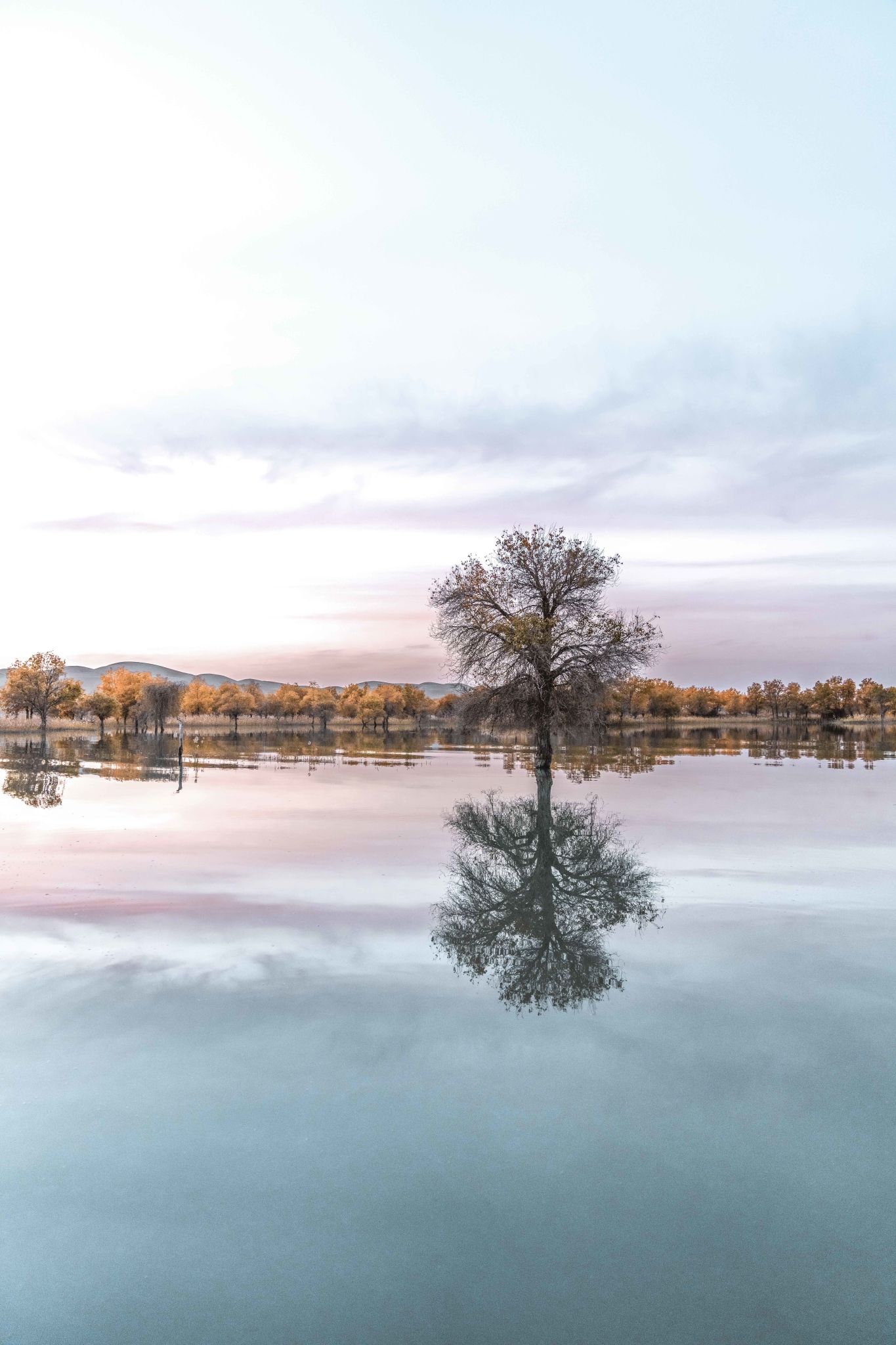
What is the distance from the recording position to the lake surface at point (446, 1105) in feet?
15.3

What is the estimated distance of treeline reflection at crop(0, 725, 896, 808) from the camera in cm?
3991

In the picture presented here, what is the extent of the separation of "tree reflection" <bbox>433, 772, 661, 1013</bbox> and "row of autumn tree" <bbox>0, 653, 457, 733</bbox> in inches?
3383

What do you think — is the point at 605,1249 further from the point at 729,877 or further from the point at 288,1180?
the point at 729,877

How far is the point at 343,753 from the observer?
198 feet

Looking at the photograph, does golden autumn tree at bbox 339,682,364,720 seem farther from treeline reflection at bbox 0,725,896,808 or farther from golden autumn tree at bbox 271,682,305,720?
treeline reflection at bbox 0,725,896,808

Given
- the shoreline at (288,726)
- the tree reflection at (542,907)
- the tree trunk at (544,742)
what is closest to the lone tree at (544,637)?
the tree trunk at (544,742)

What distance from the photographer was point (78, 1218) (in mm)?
5266

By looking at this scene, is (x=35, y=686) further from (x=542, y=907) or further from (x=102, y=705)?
(x=542, y=907)

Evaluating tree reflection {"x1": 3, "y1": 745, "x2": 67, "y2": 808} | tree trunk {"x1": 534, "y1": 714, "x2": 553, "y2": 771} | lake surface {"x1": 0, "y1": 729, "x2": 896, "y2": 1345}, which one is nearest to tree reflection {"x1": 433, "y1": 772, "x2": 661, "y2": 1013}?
lake surface {"x1": 0, "y1": 729, "x2": 896, "y2": 1345}

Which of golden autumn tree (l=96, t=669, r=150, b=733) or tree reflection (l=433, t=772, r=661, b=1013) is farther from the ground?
golden autumn tree (l=96, t=669, r=150, b=733)

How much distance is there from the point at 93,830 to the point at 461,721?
69.2 feet

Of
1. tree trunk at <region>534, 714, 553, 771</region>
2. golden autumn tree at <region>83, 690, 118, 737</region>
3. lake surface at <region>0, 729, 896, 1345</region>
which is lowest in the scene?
lake surface at <region>0, 729, 896, 1345</region>

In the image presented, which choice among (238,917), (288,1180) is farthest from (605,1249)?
(238,917)

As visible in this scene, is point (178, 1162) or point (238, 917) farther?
point (238, 917)
